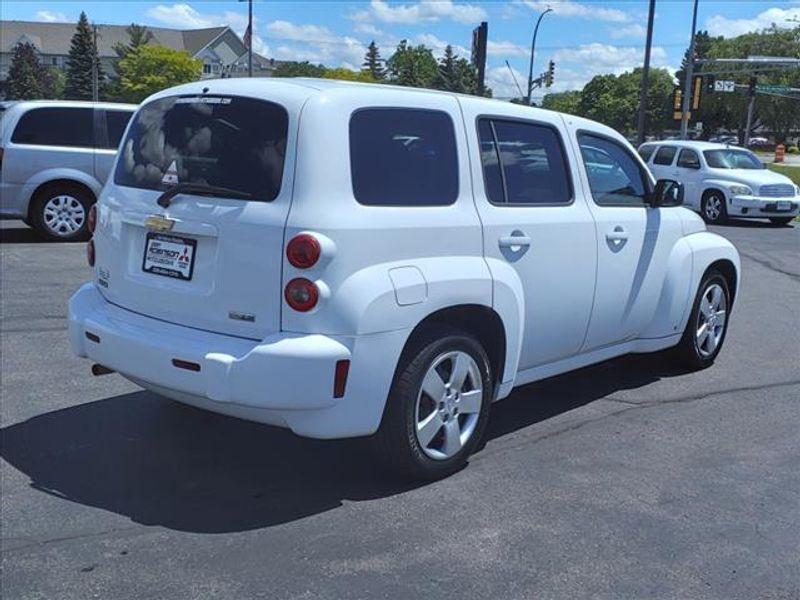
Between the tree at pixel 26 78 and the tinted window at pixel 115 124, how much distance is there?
104 m

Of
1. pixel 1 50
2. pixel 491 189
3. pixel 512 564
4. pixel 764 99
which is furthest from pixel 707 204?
pixel 1 50

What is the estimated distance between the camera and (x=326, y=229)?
3.45 m

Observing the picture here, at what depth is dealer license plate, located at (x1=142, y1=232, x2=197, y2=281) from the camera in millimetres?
3760

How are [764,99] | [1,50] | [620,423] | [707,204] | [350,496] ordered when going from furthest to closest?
[1,50], [764,99], [707,204], [620,423], [350,496]

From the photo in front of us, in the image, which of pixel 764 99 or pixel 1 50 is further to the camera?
pixel 1 50

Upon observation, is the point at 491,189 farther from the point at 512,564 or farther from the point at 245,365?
the point at 512,564

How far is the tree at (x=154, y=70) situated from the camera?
93.4 metres

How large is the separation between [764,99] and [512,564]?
3998 inches

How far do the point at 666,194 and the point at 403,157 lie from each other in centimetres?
246

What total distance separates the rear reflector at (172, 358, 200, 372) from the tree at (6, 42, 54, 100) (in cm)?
11296

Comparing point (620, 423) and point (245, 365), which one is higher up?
point (245, 365)

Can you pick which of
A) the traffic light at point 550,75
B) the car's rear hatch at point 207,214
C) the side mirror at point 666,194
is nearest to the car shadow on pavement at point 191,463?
the car's rear hatch at point 207,214

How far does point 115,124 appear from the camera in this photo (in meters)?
12.0

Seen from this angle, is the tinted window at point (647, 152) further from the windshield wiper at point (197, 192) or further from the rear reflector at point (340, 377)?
the rear reflector at point (340, 377)
